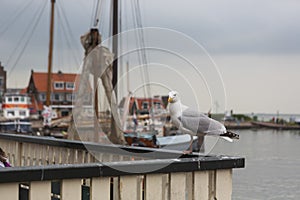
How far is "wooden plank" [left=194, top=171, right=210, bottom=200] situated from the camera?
4.31m

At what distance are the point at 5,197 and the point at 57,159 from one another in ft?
10.6

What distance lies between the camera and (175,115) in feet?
18.1

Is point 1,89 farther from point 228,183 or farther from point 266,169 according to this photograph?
point 228,183

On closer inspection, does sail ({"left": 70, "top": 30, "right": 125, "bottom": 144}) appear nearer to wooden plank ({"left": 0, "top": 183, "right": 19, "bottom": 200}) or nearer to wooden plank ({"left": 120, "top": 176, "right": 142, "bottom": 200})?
wooden plank ({"left": 120, "top": 176, "right": 142, "bottom": 200})

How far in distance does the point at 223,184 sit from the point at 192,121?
102 centimetres

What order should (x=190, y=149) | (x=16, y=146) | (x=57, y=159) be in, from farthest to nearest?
(x=16, y=146) < (x=57, y=159) < (x=190, y=149)

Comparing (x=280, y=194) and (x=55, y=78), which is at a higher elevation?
(x=55, y=78)

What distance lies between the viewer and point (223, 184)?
4.45m

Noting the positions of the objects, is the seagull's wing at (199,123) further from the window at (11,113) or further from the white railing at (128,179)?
the window at (11,113)

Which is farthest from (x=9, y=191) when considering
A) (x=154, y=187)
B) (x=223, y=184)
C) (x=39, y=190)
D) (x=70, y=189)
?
(x=223, y=184)

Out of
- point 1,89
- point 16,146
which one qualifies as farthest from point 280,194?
point 1,89

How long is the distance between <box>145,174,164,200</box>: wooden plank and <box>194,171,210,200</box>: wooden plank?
350 mm

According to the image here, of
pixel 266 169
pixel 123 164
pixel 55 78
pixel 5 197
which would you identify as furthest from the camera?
pixel 55 78

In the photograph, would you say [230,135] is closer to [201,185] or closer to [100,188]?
[201,185]
